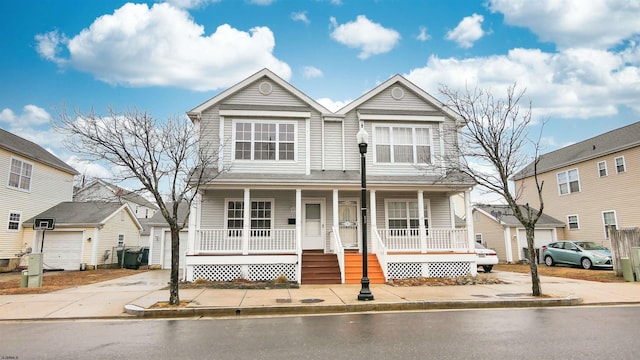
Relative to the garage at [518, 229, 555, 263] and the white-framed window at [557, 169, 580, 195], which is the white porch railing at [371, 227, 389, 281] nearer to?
the garage at [518, 229, 555, 263]

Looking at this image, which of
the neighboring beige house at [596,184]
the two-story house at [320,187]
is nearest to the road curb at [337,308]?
the two-story house at [320,187]

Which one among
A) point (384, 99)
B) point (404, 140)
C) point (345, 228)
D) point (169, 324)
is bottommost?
point (169, 324)

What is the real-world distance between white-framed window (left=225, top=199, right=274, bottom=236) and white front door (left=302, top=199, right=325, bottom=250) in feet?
4.79

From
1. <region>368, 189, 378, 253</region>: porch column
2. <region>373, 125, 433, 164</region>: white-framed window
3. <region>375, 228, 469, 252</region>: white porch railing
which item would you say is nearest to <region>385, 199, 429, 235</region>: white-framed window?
<region>375, 228, 469, 252</region>: white porch railing

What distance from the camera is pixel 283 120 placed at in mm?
15672

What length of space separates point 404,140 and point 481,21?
648 centimetres

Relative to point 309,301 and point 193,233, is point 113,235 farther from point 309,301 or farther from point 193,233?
point 309,301

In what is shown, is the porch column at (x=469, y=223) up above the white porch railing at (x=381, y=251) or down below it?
above

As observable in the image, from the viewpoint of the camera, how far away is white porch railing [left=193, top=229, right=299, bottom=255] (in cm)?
1352

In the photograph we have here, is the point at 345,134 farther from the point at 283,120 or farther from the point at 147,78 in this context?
the point at 147,78

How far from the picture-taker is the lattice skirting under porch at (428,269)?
1373 cm

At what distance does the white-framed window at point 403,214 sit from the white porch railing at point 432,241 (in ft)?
3.59

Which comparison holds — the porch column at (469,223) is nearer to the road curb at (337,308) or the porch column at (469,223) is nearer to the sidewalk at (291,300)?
the sidewalk at (291,300)

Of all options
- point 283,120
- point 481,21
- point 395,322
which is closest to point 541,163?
point 481,21
